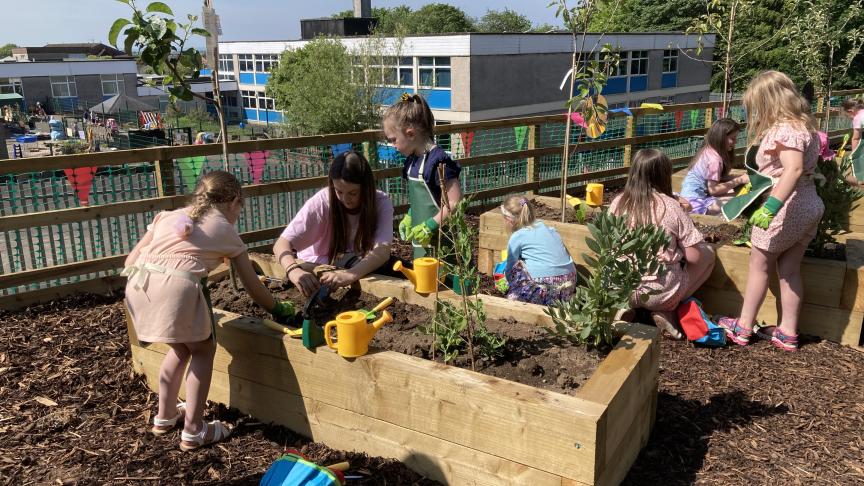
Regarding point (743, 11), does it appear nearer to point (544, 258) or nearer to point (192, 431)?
point (544, 258)

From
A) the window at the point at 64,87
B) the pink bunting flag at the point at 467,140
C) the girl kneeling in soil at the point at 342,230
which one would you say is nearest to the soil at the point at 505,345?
the girl kneeling in soil at the point at 342,230

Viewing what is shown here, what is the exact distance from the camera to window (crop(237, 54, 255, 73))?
212 ft

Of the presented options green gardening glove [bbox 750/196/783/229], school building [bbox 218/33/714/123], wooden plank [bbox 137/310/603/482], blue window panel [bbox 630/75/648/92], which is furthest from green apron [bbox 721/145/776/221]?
blue window panel [bbox 630/75/648/92]

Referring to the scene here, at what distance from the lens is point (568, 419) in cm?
215

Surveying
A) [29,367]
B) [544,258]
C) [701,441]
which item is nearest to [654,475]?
[701,441]

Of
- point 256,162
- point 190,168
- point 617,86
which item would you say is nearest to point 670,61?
point 617,86

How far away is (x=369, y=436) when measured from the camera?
8.85 ft

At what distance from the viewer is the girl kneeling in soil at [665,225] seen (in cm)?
390

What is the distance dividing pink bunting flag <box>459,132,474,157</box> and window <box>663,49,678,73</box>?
1861 inches

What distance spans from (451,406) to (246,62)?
67.8 meters

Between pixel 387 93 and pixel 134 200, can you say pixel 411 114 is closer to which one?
pixel 134 200

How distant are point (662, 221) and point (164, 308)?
9.19 feet

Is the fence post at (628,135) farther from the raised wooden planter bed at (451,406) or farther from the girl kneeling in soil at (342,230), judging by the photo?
the raised wooden planter bed at (451,406)

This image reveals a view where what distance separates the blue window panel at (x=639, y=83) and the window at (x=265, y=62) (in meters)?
33.0
